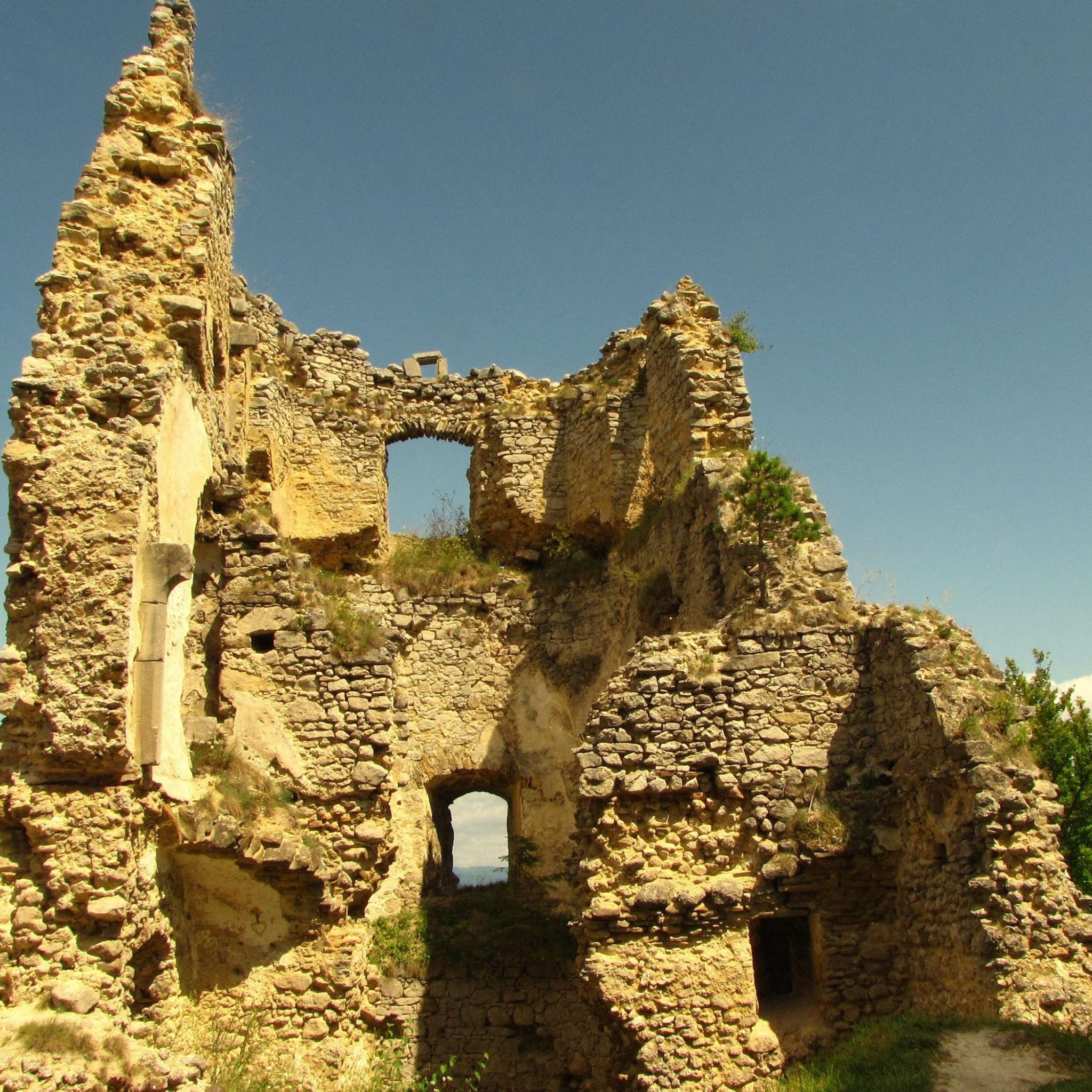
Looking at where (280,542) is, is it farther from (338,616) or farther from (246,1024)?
(246,1024)

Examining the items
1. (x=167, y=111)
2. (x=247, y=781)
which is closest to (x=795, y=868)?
(x=247, y=781)

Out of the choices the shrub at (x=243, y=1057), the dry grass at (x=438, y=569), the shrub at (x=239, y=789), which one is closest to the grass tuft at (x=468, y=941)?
the shrub at (x=243, y=1057)

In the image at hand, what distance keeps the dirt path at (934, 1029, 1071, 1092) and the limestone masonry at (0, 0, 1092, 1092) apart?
530 mm

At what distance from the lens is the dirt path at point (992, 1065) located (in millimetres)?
7227

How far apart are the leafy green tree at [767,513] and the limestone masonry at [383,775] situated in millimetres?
173

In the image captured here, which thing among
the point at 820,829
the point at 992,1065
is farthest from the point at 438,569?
the point at 992,1065

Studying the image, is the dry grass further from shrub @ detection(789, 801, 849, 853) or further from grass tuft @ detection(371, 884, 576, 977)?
shrub @ detection(789, 801, 849, 853)

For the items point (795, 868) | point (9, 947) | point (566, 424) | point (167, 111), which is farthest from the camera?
point (566, 424)

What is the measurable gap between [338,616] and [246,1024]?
409cm

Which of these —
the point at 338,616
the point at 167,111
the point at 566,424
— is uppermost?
the point at 167,111

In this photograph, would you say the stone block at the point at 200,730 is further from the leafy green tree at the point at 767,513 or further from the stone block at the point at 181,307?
the leafy green tree at the point at 767,513

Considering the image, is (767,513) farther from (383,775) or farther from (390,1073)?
(390,1073)

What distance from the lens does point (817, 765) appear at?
1002cm

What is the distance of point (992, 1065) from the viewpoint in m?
7.49
